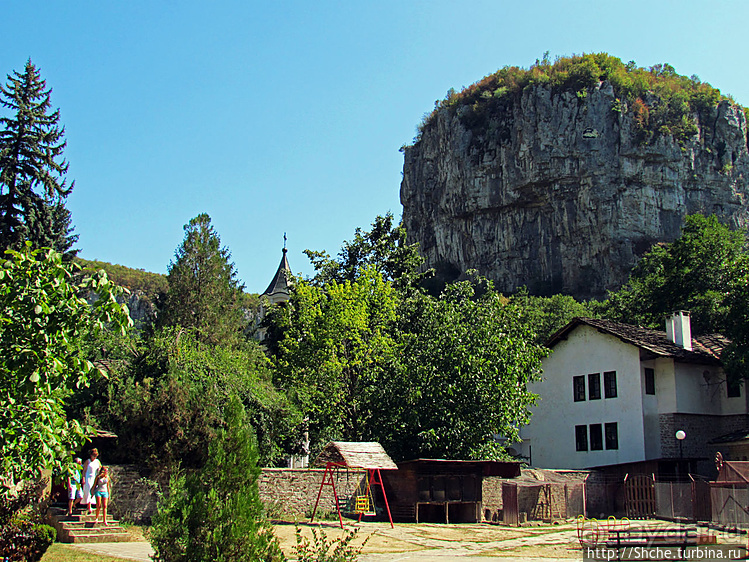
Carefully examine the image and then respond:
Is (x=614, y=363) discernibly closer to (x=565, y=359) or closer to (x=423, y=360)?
(x=565, y=359)

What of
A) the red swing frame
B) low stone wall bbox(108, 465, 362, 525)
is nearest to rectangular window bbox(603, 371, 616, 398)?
low stone wall bbox(108, 465, 362, 525)

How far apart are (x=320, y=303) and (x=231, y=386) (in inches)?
384

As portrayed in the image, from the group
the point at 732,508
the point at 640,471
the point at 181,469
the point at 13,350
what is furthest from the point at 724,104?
the point at 13,350

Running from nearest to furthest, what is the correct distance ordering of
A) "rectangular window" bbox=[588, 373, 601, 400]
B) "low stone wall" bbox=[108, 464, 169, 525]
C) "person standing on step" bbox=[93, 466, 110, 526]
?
1. "person standing on step" bbox=[93, 466, 110, 526]
2. "low stone wall" bbox=[108, 464, 169, 525]
3. "rectangular window" bbox=[588, 373, 601, 400]

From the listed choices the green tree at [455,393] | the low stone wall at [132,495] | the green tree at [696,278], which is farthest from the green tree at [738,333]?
the low stone wall at [132,495]

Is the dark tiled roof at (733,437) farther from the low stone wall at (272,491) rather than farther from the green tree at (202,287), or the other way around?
the green tree at (202,287)

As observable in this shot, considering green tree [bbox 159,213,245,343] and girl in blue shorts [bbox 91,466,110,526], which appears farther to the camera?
green tree [bbox 159,213,245,343]

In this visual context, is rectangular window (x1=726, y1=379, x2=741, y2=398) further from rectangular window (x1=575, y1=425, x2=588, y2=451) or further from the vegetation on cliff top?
the vegetation on cliff top

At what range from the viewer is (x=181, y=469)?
1878 cm

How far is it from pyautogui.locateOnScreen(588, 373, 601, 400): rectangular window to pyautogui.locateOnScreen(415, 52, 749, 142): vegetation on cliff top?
65845 millimetres

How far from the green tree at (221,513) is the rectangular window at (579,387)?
2756 centimetres

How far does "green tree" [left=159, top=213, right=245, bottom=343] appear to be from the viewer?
130 ft

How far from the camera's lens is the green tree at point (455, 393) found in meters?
25.6

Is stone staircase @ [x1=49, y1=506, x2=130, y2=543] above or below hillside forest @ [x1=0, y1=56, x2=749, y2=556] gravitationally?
below
